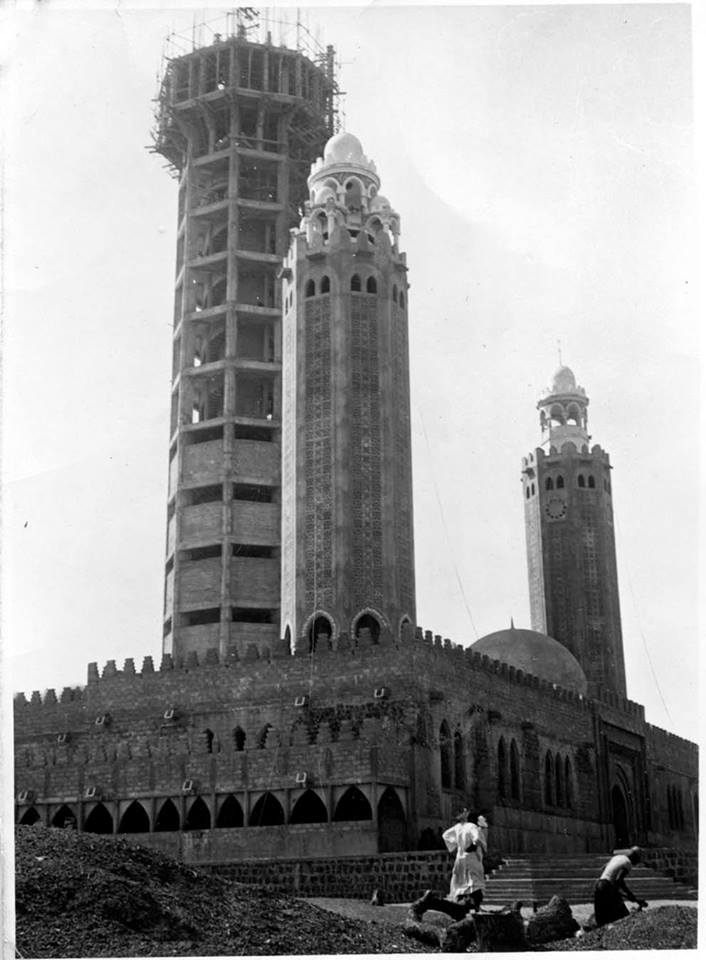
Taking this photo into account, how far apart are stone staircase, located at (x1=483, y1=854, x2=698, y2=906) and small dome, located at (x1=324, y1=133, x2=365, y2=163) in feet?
104

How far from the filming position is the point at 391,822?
35.4 metres

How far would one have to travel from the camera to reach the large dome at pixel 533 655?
4878 centimetres

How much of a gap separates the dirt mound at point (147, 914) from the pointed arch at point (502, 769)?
22.0 metres

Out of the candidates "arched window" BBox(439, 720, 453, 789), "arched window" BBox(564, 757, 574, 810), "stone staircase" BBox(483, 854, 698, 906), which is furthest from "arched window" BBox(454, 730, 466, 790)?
"arched window" BBox(564, 757, 574, 810)

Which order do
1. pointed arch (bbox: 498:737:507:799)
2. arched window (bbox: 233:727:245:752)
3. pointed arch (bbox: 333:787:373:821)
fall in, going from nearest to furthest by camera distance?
pointed arch (bbox: 333:787:373:821) < arched window (bbox: 233:727:245:752) < pointed arch (bbox: 498:737:507:799)

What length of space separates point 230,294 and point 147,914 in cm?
4711

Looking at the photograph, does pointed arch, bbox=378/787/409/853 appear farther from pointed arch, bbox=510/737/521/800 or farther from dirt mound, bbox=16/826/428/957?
dirt mound, bbox=16/826/428/957

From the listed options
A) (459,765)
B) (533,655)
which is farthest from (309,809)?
(533,655)

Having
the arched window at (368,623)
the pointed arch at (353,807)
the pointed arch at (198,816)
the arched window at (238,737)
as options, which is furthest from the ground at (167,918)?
the arched window at (368,623)

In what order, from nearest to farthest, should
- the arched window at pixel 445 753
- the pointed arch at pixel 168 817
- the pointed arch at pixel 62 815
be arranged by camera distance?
the pointed arch at pixel 168 817 < the arched window at pixel 445 753 < the pointed arch at pixel 62 815

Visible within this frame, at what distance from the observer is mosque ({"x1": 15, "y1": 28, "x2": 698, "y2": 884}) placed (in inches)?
1452

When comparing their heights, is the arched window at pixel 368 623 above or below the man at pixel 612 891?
above

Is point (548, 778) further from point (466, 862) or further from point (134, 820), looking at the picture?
point (466, 862)

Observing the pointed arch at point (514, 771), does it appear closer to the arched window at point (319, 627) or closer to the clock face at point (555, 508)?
the arched window at point (319, 627)
